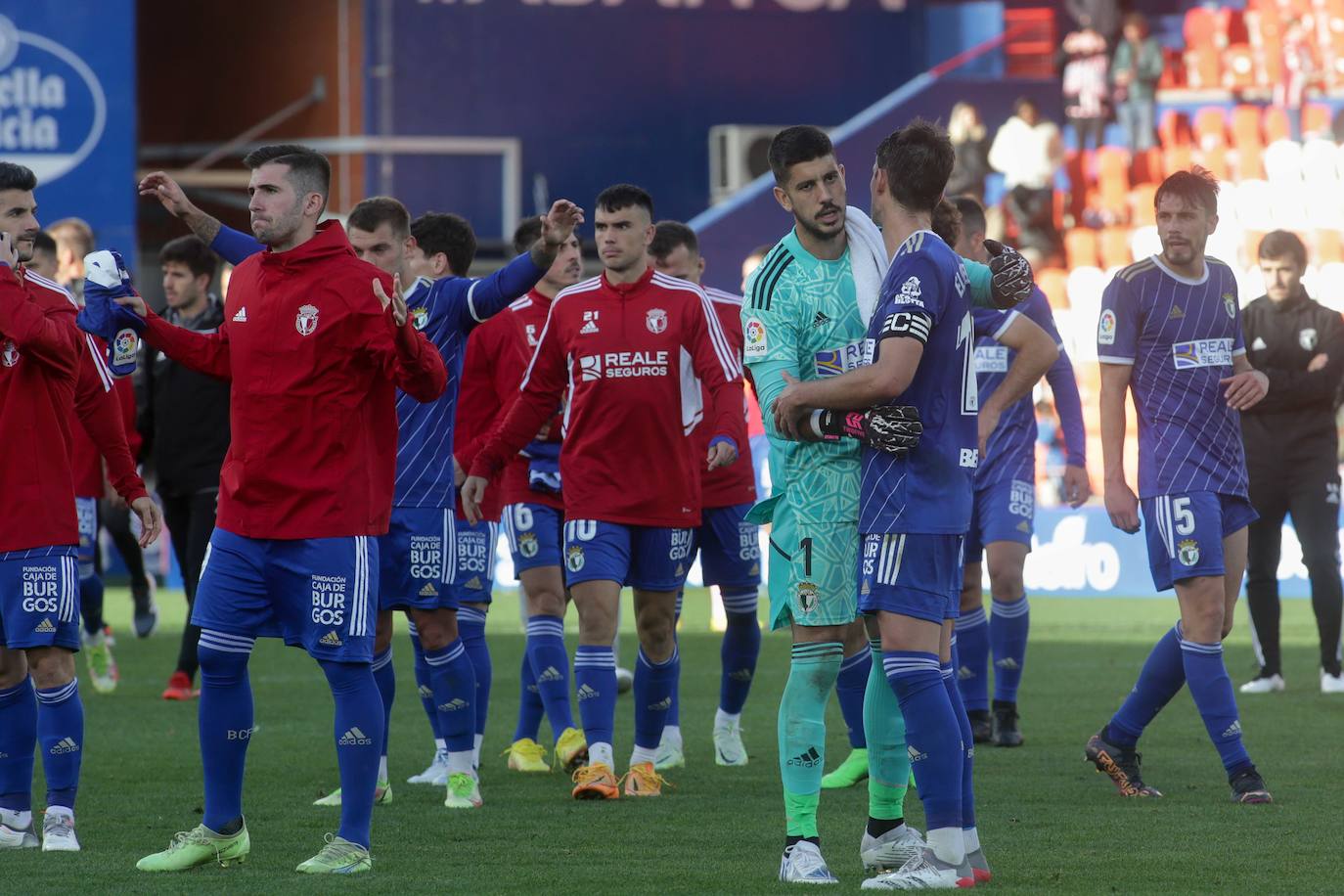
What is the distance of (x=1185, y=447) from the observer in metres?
7.41

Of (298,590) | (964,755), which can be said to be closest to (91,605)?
(298,590)

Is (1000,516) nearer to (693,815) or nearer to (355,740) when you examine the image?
(693,815)

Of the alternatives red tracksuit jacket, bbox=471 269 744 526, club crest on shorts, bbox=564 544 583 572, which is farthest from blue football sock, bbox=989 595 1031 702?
club crest on shorts, bbox=564 544 583 572

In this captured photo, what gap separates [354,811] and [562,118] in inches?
850

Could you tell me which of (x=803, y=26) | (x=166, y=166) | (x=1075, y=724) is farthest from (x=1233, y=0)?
(x=1075, y=724)

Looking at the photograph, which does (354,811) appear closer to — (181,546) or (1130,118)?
(181,546)

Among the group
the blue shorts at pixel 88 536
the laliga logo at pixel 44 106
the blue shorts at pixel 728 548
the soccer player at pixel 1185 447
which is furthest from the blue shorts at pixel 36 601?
the laliga logo at pixel 44 106

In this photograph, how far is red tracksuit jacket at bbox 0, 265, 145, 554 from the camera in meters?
6.28

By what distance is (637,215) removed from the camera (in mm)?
7750

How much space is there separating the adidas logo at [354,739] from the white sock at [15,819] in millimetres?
1199

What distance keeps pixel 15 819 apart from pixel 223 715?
3.10ft

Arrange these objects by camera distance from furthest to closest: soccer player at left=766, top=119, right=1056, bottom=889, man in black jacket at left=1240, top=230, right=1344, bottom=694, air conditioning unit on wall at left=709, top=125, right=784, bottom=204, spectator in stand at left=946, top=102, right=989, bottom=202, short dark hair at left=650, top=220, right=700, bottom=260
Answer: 1. air conditioning unit on wall at left=709, top=125, right=784, bottom=204
2. spectator in stand at left=946, top=102, right=989, bottom=202
3. man in black jacket at left=1240, top=230, right=1344, bottom=694
4. short dark hair at left=650, top=220, right=700, bottom=260
5. soccer player at left=766, top=119, right=1056, bottom=889

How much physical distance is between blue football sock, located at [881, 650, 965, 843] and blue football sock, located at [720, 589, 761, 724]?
3.05 m

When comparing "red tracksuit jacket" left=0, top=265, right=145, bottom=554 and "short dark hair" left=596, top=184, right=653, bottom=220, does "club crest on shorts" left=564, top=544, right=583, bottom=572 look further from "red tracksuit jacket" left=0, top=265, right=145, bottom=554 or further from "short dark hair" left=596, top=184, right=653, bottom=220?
"red tracksuit jacket" left=0, top=265, right=145, bottom=554
